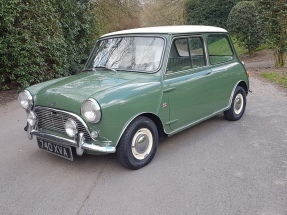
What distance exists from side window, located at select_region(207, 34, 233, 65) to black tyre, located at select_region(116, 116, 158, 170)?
188cm

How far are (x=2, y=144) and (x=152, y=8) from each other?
2642 centimetres

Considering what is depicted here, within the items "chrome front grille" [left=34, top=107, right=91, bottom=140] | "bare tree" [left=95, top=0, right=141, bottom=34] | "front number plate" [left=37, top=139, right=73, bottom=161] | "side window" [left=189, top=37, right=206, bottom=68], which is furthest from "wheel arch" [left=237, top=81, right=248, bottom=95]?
"bare tree" [left=95, top=0, right=141, bottom=34]

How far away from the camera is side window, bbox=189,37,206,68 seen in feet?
15.0

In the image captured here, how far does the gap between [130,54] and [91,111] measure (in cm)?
138

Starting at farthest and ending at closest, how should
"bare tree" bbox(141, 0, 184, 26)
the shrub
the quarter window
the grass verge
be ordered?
"bare tree" bbox(141, 0, 184, 26)
the shrub
the grass verge
the quarter window

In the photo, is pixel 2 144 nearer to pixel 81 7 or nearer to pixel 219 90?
pixel 219 90

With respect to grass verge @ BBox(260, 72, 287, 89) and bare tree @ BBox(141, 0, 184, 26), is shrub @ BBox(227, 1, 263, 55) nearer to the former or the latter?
grass verge @ BBox(260, 72, 287, 89)

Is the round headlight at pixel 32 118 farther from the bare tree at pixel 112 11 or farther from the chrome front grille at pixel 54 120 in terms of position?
the bare tree at pixel 112 11

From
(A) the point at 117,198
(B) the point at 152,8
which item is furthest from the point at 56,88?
(B) the point at 152,8

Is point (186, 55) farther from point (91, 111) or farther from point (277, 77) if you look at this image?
point (277, 77)

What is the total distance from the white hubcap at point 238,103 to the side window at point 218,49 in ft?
2.52

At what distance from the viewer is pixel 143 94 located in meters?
3.68

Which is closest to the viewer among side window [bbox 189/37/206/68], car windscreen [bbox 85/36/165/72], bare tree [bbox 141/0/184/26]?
car windscreen [bbox 85/36/165/72]

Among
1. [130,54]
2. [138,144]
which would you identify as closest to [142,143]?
[138,144]
